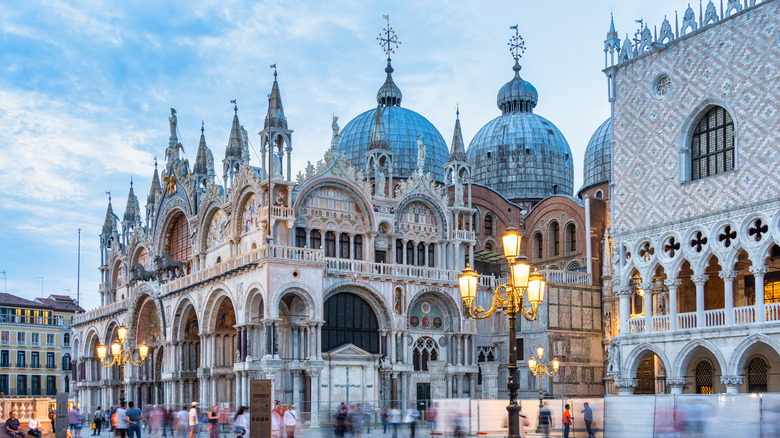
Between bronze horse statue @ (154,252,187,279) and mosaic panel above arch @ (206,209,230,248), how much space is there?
8.58 ft

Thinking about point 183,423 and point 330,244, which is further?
point 330,244

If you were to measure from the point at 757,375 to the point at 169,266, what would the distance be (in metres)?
28.0

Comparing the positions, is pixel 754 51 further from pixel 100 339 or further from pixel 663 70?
pixel 100 339

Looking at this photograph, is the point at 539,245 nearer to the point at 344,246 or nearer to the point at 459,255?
the point at 459,255

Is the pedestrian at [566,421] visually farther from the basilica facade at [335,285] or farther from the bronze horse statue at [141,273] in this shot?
the bronze horse statue at [141,273]

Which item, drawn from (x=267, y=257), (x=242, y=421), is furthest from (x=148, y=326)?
(x=242, y=421)

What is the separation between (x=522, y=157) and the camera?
194 ft

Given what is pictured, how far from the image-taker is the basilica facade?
3850cm

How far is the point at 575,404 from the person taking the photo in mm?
26922

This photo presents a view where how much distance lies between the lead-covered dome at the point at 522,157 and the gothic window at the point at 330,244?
18.9 m

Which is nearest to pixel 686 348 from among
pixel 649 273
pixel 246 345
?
pixel 649 273

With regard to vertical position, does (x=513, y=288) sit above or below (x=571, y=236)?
below

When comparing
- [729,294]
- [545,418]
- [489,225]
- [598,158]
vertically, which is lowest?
[545,418]

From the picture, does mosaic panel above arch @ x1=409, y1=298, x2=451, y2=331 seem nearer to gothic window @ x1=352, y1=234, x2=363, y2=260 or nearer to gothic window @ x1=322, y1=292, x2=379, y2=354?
gothic window @ x1=322, y1=292, x2=379, y2=354
